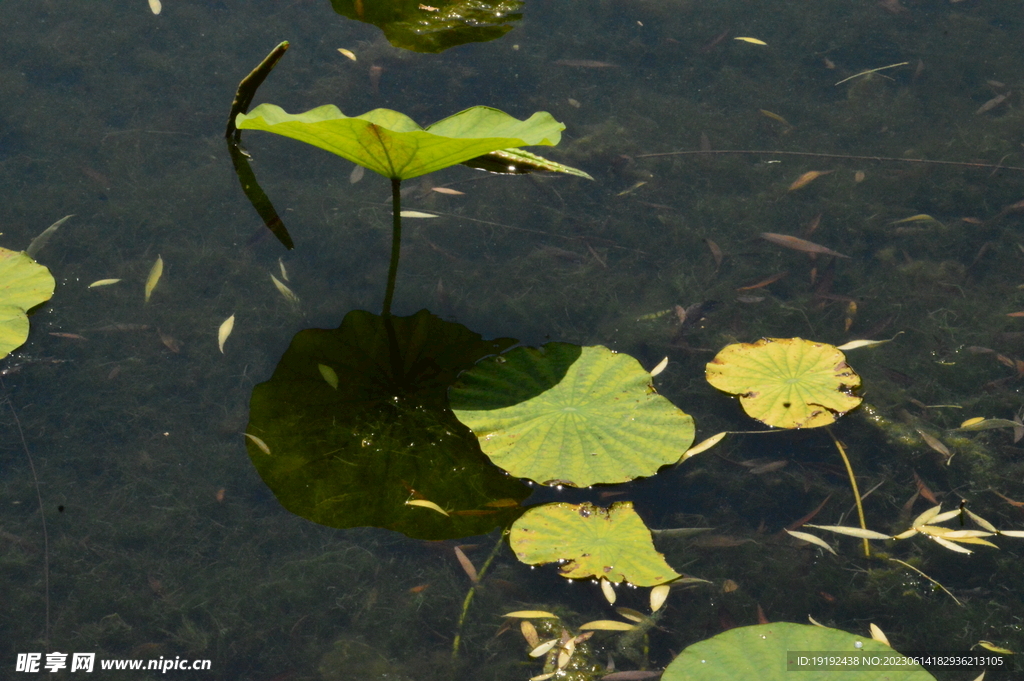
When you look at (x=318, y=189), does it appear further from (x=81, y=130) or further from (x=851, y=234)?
(x=851, y=234)

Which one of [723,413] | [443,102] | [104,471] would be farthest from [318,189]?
[723,413]

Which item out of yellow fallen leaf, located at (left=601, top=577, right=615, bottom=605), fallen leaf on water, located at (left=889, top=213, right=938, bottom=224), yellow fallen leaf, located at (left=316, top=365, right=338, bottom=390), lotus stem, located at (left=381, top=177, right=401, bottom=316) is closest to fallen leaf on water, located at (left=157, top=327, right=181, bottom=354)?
yellow fallen leaf, located at (left=316, top=365, right=338, bottom=390)

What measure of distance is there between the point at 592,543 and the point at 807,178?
1506 millimetres

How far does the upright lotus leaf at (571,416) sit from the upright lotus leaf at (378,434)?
A: 6cm

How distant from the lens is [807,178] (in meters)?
2.70

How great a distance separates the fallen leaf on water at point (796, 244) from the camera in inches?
99.4

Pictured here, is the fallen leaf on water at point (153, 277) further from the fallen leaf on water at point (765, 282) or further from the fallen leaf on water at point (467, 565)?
the fallen leaf on water at point (765, 282)

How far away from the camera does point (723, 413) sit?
2143 mm

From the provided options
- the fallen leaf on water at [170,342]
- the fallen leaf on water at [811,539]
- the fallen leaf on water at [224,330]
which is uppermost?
the fallen leaf on water at [224,330]

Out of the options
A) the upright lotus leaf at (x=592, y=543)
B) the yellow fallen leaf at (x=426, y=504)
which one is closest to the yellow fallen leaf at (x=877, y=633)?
the upright lotus leaf at (x=592, y=543)

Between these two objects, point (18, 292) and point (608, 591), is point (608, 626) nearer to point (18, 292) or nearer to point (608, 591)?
point (608, 591)

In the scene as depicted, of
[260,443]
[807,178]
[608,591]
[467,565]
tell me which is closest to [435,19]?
[807,178]

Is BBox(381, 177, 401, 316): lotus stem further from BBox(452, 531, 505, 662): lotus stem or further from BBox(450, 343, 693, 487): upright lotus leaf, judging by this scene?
BBox(452, 531, 505, 662): lotus stem

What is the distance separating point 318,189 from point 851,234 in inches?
64.0
